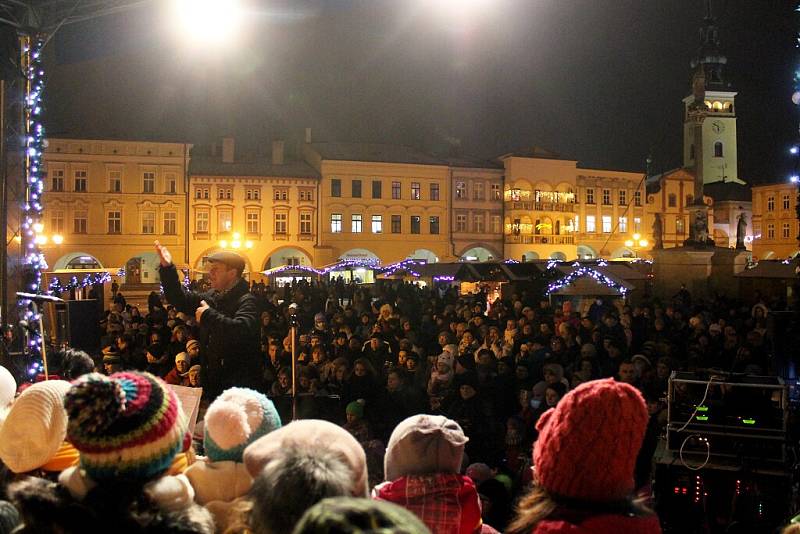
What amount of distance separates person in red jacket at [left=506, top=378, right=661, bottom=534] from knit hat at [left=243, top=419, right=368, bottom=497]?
2.15 feet

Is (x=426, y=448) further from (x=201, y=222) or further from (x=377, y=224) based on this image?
(x=377, y=224)

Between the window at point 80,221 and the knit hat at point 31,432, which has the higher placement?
the window at point 80,221

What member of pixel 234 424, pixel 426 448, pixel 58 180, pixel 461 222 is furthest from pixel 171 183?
pixel 426 448

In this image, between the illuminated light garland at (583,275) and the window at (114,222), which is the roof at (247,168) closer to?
the window at (114,222)

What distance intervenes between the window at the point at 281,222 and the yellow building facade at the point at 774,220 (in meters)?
42.2

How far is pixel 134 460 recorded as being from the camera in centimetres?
232

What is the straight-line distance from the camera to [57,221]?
4506cm

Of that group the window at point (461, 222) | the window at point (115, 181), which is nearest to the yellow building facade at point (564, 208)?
the window at point (461, 222)

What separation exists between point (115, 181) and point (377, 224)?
1755 centimetres

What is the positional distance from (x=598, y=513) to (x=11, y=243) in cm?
826

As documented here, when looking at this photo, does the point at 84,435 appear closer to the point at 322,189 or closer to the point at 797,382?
the point at 797,382

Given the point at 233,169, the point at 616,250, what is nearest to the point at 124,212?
the point at 233,169

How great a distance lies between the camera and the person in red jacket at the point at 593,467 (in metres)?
2.47

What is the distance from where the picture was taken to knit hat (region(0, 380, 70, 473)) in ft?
9.49
